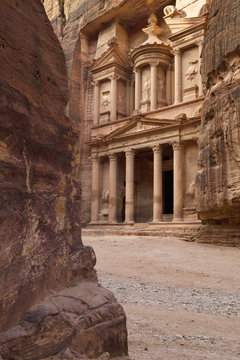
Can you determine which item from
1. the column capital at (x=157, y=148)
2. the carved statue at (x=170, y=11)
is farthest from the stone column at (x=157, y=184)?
the carved statue at (x=170, y=11)

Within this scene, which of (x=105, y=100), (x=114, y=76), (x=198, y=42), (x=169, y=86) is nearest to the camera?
(x=198, y=42)

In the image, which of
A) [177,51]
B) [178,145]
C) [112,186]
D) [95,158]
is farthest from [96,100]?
[178,145]

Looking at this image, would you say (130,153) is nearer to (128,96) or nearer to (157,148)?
(157,148)

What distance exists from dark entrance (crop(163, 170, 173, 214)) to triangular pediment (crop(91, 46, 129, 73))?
34.1 feet

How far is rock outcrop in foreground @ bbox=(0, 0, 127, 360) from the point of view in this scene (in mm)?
2395

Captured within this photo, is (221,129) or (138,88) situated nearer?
(221,129)

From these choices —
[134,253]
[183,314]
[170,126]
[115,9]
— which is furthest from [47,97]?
[115,9]

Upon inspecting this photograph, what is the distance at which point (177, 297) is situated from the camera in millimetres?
6383

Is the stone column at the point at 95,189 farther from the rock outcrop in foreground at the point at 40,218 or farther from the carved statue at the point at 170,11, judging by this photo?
the rock outcrop in foreground at the point at 40,218

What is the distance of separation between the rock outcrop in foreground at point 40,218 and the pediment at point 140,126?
19593 millimetres

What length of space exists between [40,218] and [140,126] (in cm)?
2183

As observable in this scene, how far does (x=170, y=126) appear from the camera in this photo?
22219mm

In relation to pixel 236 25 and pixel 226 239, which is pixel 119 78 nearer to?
pixel 236 25

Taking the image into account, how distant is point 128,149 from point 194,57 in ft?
27.3
